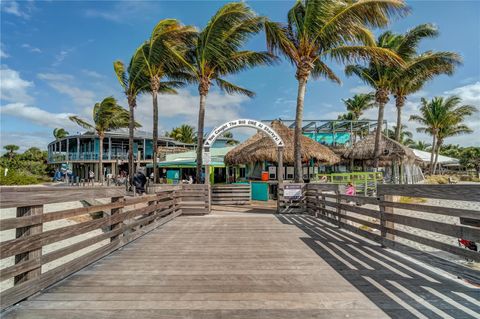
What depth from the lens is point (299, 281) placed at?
3535mm

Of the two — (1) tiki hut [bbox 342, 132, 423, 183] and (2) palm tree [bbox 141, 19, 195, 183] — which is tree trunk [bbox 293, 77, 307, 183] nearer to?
(2) palm tree [bbox 141, 19, 195, 183]

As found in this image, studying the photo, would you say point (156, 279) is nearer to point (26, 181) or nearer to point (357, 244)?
point (357, 244)

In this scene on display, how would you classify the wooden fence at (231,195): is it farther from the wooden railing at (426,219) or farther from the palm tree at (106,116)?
the palm tree at (106,116)

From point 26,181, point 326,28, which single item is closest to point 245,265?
point 326,28

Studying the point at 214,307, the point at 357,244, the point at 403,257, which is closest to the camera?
the point at 214,307

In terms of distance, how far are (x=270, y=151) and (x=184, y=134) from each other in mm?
36164

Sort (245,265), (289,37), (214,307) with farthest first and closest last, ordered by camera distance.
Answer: (289,37) < (245,265) < (214,307)

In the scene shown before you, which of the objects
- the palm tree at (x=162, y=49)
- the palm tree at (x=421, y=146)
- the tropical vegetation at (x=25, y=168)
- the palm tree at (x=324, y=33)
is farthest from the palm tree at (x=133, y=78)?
the palm tree at (x=421, y=146)

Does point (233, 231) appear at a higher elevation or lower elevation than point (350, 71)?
lower

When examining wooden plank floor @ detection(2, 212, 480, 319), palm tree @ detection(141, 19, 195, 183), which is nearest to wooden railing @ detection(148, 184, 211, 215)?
wooden plank floor @ detection(2, 212, 480, 319)

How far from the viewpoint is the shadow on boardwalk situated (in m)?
2.78

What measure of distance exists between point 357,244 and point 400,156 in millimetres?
17339

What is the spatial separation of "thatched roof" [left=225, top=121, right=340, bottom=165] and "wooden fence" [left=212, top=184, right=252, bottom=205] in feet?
12.6

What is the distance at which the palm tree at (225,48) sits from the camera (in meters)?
13.0
